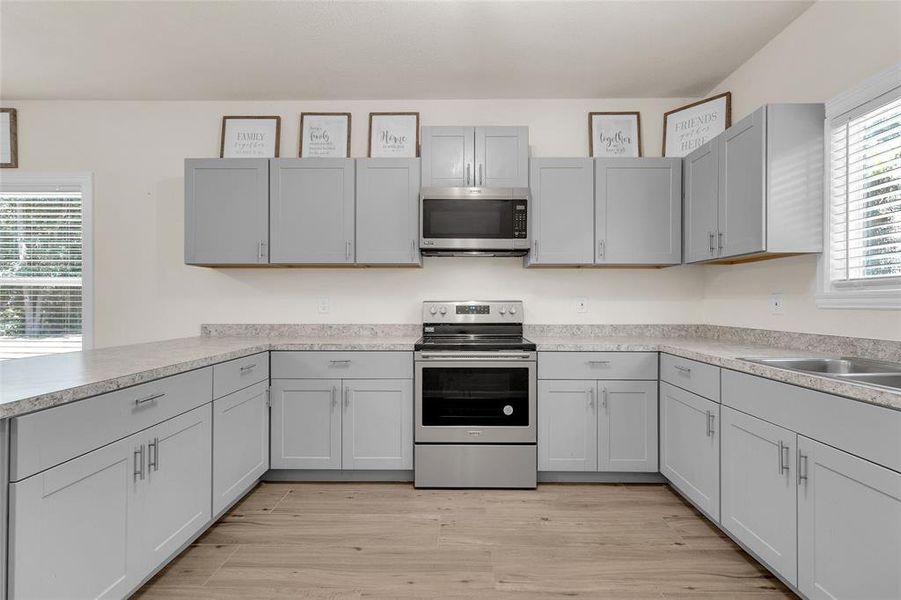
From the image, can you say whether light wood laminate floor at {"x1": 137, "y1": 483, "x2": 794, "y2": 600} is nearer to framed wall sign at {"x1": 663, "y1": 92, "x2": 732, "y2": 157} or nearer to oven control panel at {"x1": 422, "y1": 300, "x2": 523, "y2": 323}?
oven control panel at {"x1": 422, "y1": 300, "x2": 523, "y2": 323}

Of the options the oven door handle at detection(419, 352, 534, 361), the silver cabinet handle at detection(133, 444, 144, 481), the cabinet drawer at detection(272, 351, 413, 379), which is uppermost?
the oven door handle at detection(419, 352, 534, 361)

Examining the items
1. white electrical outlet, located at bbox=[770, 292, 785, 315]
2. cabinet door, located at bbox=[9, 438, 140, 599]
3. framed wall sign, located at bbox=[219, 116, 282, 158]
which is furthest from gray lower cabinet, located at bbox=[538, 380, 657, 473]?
framed wall sign, located at bbox=[219, 116, 282, 158]

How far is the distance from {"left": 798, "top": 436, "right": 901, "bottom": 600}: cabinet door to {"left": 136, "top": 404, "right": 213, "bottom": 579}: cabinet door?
2.35 meters

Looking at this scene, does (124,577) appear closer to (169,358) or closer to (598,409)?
(169,358)

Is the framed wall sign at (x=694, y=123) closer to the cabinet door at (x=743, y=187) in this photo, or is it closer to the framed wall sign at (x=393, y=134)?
the cabinet door at (x=743, y=187)

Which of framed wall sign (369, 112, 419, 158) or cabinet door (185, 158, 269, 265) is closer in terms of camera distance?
cabinet door (185, 158, 269, 265)

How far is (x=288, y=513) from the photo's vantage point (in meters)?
2.38

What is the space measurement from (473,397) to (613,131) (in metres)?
2.18

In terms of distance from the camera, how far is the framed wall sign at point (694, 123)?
300cm

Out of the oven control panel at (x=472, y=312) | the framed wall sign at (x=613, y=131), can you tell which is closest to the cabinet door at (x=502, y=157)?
the framed wall sign at (x=613, y=131)

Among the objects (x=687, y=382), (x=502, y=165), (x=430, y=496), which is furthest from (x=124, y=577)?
(x=502, y=165)

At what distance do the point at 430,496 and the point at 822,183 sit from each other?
2570 millimetres

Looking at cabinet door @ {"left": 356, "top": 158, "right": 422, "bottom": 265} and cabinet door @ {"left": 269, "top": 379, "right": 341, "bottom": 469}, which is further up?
cabinet door @ {"left": 356, "top": 158, "right": 422, "bottom": 265}

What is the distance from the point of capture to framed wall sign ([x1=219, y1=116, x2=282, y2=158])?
3.29 metres
